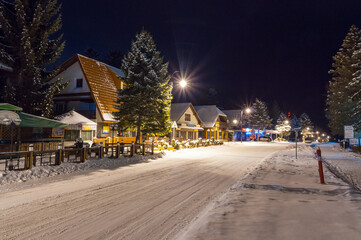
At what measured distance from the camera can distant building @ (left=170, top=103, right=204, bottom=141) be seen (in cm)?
3872

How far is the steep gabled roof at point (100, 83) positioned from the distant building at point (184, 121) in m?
13.6

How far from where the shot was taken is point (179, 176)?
980cm

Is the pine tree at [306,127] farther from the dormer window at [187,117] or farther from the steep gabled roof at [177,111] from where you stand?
the steep gabled roof at [177,111]

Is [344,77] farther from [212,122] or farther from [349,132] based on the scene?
[212,122]

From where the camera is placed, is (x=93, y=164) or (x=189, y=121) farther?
(x=189, y=121)

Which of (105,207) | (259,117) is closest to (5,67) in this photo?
(105,207)

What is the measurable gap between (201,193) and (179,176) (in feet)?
9.29

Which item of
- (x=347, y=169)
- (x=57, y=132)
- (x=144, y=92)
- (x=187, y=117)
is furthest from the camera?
(x=187, y=117)

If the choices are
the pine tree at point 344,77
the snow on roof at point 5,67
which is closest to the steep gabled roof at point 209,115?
the pine tree at point 344,77

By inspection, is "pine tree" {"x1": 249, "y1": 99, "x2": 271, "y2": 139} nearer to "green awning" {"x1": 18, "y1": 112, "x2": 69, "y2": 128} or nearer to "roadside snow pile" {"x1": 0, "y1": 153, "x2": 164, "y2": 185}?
"roadside snow pile" {"x1": 0, "y1": 153, "x2": 164, "y2": 185}

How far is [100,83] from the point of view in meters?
25.2

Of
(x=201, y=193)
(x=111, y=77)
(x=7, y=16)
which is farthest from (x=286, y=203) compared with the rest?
(x=111, y=77)

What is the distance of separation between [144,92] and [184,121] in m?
20.2

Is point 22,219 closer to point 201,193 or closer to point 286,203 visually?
point 201,193
